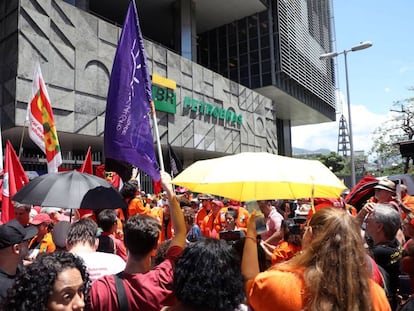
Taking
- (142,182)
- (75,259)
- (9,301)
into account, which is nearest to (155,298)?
(75,259)

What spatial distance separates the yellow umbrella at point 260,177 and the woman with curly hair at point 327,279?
3.21 ft

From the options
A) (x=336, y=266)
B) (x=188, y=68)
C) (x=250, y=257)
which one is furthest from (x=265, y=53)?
(x=336, y=266)

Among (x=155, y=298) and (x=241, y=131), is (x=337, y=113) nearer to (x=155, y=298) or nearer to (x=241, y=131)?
(x=241, y=131)

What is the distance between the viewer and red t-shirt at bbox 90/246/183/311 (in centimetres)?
213

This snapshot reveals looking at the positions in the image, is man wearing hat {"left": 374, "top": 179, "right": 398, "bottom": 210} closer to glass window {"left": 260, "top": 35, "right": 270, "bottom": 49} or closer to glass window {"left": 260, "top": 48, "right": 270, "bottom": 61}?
glass window {"left": 260, "top": 48, "right": 270, "bottom": 61}

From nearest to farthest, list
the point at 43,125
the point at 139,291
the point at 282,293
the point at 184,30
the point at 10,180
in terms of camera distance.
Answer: the point at 282,293 < the point at 139,291 < the point at 10,180 < the point at 43,125 < the point at 184,30

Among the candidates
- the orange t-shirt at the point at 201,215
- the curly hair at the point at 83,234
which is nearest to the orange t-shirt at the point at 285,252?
the curly hair at the point at 83,234

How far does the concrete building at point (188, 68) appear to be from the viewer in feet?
43.5

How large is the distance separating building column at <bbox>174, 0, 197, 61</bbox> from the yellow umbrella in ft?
65.1

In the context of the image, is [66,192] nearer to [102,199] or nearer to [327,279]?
[102,199]

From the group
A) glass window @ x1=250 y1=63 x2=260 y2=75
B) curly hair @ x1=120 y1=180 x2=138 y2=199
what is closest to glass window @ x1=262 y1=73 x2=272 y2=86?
glass window @ x1=250 y1=63 x2=260 y2=75

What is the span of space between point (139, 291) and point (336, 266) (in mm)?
1181

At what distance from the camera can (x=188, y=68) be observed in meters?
20.7

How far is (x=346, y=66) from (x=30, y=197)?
15.7 meters
